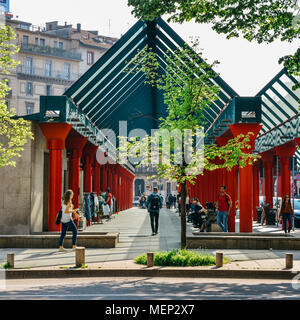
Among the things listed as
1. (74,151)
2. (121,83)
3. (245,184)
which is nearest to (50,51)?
(121,83)

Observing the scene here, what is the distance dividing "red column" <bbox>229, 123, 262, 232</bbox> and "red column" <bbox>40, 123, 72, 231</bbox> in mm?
5540

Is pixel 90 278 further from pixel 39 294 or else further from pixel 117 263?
pixel 39 294

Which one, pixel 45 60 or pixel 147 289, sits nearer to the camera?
pixel 147 289

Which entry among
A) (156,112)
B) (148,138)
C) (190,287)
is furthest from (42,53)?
(190,287)

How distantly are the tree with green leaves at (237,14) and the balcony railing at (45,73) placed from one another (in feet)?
187

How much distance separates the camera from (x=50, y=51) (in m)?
70.7

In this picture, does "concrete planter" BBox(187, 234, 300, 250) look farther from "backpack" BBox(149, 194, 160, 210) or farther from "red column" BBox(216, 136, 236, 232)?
"backpack" BBox(149, 194, 160, 210)

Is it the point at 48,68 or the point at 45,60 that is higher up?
the point at 45,60

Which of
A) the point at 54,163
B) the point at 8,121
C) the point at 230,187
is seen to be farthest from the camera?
the point at 230,187

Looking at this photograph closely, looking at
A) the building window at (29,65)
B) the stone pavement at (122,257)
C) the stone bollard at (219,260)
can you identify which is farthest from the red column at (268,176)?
the building window at (29,65)

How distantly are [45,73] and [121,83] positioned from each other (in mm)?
47783

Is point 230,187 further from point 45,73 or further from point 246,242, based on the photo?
point 45,73

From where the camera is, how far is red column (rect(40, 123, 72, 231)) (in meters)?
18.4

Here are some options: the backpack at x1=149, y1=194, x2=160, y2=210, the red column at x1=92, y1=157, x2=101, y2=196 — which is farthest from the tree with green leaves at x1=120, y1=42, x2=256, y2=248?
the red column at x1=92, y1=157, x2=101, y2=196
